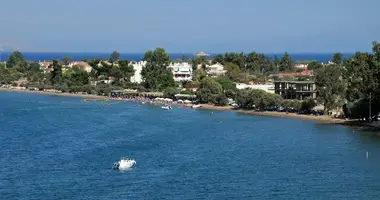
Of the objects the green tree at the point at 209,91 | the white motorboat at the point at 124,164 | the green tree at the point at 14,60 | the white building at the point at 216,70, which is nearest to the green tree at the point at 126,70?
the white building at the point at 216,70

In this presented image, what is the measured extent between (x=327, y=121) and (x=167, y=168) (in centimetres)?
1839

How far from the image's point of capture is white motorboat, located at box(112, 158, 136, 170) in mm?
25909

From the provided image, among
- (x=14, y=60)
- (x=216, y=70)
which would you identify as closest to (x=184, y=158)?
(x=216, y=70)

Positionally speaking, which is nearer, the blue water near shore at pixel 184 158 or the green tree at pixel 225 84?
the blue water near shore at pixel 184 158

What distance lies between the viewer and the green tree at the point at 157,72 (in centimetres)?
6397

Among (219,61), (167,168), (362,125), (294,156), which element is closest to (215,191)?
(167,168)

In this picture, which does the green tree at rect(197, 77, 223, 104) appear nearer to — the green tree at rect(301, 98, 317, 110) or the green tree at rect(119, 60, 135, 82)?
the green tree at rect(301, 98, 317, 110)

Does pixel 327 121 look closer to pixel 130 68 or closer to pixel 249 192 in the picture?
pixel 249 192

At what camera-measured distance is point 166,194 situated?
22.0m

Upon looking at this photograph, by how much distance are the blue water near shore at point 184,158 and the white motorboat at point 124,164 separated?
0.32 m

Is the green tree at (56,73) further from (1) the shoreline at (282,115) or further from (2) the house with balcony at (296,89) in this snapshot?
(2) the house with balcony at (296,89)

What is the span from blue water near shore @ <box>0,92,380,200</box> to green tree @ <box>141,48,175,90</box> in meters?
18.8

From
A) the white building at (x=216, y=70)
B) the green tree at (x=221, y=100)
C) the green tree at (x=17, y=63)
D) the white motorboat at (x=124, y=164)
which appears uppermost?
the green tree at (x=17, y=63)

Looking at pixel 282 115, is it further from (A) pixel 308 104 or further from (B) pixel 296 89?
(B) pixel 296 89
